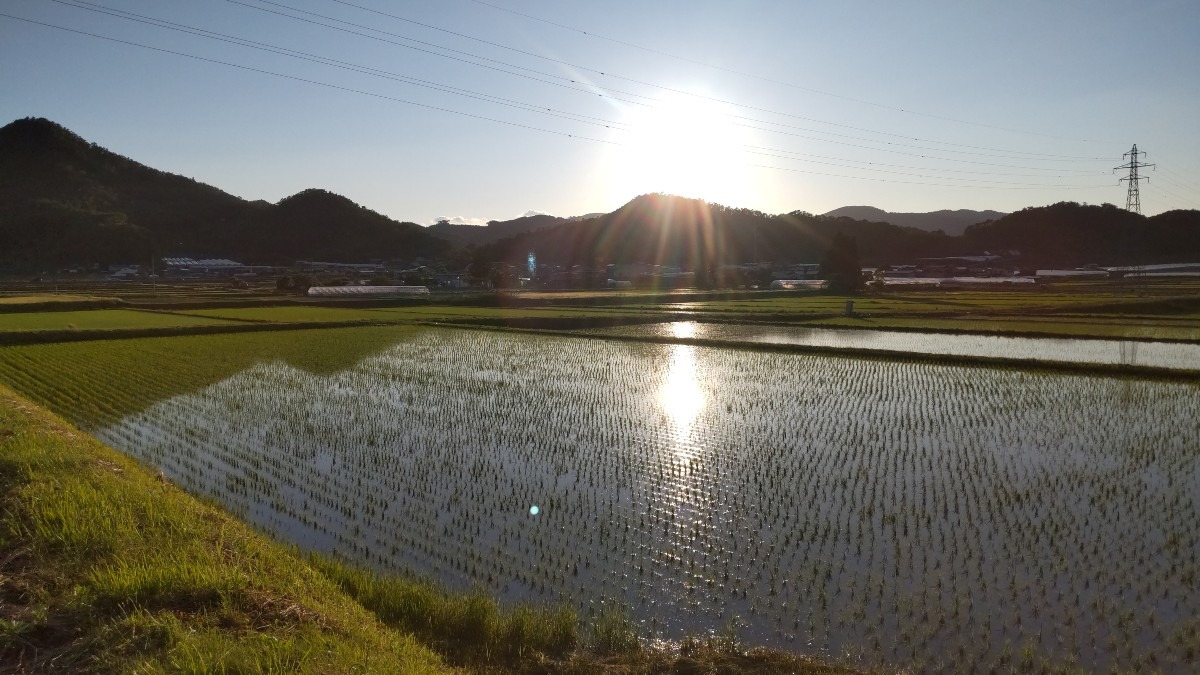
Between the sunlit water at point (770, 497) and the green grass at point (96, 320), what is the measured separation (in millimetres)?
9949

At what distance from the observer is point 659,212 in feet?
305

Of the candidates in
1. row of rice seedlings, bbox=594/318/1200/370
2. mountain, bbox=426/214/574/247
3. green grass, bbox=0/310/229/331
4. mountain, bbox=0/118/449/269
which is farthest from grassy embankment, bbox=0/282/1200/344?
mountain, bbox=426/214/574/247

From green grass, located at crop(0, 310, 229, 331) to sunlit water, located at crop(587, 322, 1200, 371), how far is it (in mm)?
11883

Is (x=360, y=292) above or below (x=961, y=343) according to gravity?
above

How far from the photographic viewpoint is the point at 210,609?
129 inches

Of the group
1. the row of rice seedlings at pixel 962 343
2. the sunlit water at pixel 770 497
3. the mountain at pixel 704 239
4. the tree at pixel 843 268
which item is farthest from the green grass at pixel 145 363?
the mountain at pixel 704 239

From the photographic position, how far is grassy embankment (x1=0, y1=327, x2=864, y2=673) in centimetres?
296

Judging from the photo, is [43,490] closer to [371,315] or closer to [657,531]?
[657,531]

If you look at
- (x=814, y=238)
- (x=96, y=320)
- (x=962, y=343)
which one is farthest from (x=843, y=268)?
(x=814, y=238)

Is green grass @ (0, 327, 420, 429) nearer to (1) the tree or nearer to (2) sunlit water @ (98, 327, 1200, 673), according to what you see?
(2) sunlit water @ (98, 327, 1200, 673)

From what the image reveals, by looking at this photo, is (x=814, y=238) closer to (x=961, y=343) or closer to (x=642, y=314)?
(x=642, y=314)

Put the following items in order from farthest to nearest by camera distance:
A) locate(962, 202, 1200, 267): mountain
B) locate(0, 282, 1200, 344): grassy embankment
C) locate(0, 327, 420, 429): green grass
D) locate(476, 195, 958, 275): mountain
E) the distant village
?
locate(476, 195, 958, 275): mountain
locate(962, 202, 1200, 267): mountain
the distant village
locate(0, 282, 1200, 344): grassy embankment
locate(0, 327, 420, 429): green grass

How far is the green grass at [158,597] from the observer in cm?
289

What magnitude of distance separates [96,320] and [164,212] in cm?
5929
